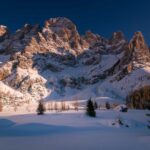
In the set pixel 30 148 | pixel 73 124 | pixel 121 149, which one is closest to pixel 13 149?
pixel 30 148

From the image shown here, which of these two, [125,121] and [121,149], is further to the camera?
[125,121]

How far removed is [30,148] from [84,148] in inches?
270

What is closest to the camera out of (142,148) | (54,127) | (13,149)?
(142,148)

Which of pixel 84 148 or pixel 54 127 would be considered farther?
pixel 54 127

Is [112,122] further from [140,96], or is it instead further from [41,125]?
[140,96]

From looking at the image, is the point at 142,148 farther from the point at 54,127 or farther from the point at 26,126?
the point at 26,126

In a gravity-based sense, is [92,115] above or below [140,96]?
below

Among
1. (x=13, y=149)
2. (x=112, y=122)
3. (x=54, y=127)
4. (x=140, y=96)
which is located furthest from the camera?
(x=140, y=96)

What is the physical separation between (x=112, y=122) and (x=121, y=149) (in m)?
48.1

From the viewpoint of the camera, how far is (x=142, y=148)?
30797 mm

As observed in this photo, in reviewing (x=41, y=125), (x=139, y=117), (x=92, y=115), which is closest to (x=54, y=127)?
(x=41, y=125)

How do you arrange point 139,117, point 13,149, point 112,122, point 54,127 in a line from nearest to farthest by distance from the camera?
point 13,149
point 54,127
point 112,122
point 139,117

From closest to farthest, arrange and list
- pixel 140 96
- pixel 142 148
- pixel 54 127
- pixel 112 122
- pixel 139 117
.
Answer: pixel 142 148 < pixel 54 127 < pixel 112 122 < pixel 139 117 < pixel 140 96

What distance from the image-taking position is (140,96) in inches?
6294
